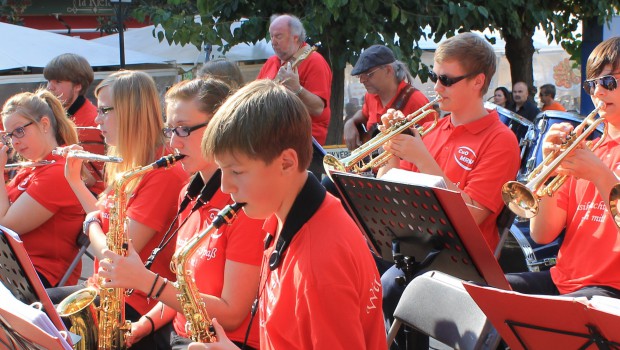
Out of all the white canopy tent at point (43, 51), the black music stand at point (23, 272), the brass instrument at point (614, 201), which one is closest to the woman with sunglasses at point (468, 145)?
the brass instrument at point (614, 201)

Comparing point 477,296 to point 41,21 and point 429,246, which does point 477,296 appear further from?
point 41,21

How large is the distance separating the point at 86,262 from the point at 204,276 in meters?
4.41

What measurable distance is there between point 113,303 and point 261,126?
1.47 m

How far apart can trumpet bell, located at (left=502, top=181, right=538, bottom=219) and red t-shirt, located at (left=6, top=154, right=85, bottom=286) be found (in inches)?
89.7

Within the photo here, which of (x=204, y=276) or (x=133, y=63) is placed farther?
(x=133, y=63)

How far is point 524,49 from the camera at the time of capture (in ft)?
38.1

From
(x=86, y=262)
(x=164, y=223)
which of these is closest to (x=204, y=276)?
(x=164, y=223)

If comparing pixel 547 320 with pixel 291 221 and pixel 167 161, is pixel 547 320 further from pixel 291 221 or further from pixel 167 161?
pixel 167 161

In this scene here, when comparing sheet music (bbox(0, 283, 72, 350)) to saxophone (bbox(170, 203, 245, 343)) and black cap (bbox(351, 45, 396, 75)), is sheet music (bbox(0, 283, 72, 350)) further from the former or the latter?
black cap (bbox(351, 45, 396, 75))

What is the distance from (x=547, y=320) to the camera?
2.08 m

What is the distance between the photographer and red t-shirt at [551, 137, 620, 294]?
9.53 feet

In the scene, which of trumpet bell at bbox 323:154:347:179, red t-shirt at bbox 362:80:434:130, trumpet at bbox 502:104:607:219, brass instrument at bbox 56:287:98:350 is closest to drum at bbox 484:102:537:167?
red t-shirt at bbox 362:80:434:130

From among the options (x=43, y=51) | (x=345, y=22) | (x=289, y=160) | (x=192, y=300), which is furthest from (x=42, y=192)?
(x=43, y=51)

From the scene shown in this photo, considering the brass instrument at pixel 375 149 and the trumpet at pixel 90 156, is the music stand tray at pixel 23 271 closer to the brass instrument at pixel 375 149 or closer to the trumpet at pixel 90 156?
the trumpet at pixel 90 156
